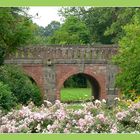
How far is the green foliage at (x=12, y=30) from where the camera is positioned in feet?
71.2

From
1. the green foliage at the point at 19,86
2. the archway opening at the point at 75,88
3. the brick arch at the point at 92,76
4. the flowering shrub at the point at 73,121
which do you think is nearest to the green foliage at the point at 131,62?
the green foliage at the point at 19,86

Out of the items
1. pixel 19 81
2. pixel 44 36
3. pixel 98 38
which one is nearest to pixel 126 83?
pixel 19 81

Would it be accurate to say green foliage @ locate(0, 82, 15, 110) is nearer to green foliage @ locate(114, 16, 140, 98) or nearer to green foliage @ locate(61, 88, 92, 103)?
green foliage @ locate(114, 16, 140, 98)

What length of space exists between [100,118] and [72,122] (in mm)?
521

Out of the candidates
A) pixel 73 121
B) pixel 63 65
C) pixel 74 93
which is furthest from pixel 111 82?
pixel 73 121

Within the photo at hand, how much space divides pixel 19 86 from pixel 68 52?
9.42 m

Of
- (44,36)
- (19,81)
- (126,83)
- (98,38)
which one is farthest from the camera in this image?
(44,36)

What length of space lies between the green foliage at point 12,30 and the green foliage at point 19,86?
1.04m

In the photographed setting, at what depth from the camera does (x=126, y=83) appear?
1895cm

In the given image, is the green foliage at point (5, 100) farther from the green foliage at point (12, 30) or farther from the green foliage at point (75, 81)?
the green foliage at point (75, 81)

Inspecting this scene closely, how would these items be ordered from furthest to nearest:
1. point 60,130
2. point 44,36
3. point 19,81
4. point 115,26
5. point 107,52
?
point 44,36
point 107,52
point 115,26
point 19,81
point 60,130

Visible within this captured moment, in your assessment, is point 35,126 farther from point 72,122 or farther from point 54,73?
point 54,73

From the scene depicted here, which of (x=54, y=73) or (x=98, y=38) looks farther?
(x=98, y=38)

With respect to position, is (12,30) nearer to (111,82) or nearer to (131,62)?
(131,62)
